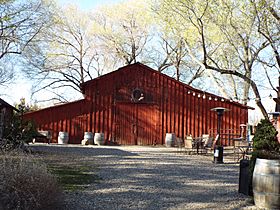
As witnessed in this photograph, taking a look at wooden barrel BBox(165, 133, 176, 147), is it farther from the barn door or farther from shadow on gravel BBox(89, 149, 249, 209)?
shadow on gravel BBox(89, 149, 249, 209)

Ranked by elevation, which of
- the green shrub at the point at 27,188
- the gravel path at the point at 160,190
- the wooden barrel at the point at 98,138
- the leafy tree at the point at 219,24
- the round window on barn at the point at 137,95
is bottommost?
the gravel path at the point at 160,190

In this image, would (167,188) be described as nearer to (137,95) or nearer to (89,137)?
(89,137)

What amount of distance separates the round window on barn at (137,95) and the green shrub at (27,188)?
16427 millimetres

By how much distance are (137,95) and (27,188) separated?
17.1m

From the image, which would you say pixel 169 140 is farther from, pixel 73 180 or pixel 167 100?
pixel 73 180

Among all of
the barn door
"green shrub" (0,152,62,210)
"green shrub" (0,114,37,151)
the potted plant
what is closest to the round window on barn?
the barn door

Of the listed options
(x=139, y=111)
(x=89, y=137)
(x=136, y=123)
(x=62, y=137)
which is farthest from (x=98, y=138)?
(x=139, y=111)

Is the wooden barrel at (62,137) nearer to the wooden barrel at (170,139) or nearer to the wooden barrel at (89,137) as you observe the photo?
the wooden barrel at (89,137)

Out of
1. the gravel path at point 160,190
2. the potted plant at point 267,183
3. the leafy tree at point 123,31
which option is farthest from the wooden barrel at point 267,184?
the leafy tree at point 123,31

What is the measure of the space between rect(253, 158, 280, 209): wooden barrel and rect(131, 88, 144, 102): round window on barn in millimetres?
16161

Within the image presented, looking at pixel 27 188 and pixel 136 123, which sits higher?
pixel 136 123

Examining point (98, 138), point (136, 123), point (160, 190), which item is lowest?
point (160, 190)

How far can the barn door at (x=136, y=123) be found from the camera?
A: 21797mm

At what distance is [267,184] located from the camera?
5.73m
